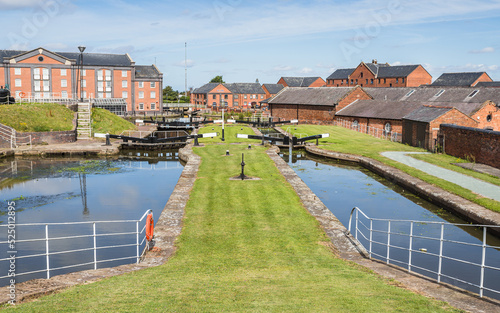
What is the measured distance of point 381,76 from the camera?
96.9 metres

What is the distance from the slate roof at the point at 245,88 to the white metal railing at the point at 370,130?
5556 centimetres

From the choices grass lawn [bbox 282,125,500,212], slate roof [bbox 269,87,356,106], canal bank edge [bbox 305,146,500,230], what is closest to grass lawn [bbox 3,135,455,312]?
canal bank edge [bbox 305,146,500,230]

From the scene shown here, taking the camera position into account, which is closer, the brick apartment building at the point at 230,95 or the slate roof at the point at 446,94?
the slate roof at the point at 446,94

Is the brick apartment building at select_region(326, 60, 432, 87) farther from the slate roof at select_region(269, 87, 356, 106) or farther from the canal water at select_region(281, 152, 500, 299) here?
the canal water at select_region(281, 152, 500, 299)

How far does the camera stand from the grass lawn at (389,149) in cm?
1786

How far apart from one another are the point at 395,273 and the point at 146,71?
75332 millimetres

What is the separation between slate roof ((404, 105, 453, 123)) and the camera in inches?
1259

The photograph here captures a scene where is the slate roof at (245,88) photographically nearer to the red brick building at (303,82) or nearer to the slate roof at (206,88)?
the slate roof at (206,88)

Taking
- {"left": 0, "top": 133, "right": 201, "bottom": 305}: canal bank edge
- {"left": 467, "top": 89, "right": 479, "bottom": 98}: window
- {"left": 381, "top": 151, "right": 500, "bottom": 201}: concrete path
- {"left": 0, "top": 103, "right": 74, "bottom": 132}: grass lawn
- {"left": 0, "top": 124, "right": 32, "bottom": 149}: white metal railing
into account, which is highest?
{"left": 467, "top": 89, "right": 479, "bottom": 98}: window

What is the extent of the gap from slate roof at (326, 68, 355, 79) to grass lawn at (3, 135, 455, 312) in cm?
9578

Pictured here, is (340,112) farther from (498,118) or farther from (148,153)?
(148,153)

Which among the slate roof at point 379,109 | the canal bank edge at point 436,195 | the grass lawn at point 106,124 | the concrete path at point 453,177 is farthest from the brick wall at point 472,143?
the grass lawn at point 106,124

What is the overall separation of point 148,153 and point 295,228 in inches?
935

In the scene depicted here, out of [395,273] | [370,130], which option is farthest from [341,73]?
[395,273]
